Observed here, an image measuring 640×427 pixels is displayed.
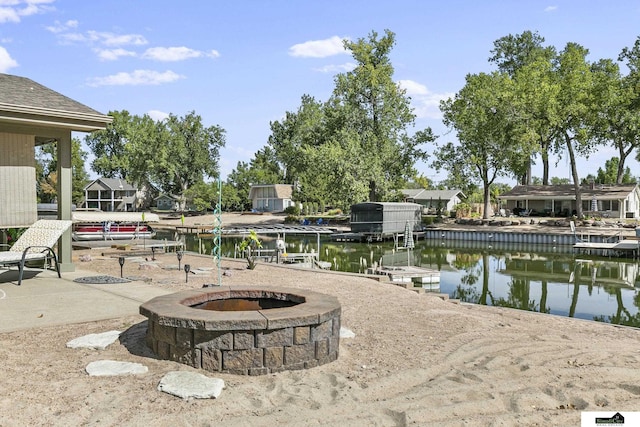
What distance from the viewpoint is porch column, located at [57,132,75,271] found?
1066 cm

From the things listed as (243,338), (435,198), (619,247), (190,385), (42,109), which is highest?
(42,109)

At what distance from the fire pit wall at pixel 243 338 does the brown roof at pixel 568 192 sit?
47.2 metres

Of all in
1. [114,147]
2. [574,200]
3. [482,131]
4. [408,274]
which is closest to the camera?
[408,274]

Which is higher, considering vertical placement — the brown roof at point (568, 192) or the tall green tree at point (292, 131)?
the tall green tree at point (292, 131)

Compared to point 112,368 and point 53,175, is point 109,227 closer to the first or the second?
point 112,368

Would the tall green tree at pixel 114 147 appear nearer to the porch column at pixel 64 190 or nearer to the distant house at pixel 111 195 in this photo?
the distant house at pixel 111 195

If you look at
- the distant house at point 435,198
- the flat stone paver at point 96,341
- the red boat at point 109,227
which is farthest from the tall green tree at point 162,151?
the flat stone paver at point 96,341

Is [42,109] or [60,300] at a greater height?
[42,109]

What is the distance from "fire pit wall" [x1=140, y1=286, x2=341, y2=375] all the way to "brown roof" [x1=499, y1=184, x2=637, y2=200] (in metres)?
47.2

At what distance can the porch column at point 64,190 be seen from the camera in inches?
420

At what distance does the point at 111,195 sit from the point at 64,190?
202 feet

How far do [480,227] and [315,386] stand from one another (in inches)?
1507

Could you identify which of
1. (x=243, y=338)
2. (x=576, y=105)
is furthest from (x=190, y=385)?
(x=576, y=105)

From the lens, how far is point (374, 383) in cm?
497
